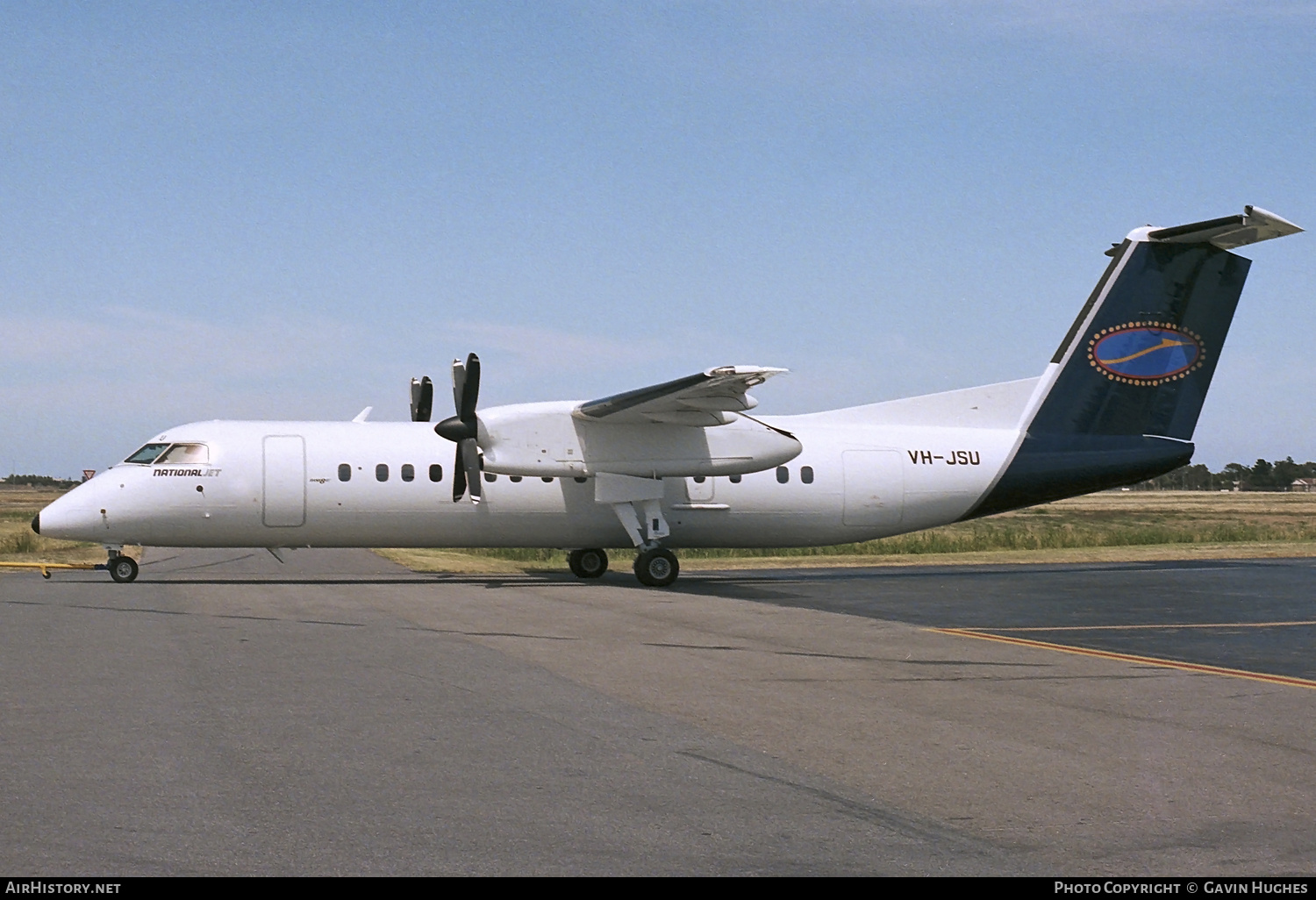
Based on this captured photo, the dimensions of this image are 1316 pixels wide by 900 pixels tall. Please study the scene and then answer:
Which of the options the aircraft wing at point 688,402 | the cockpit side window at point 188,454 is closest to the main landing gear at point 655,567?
the aircraft wing at point 688,402

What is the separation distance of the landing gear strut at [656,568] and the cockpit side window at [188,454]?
834 cm

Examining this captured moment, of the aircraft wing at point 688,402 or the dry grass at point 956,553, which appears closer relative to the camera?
the aircraft wing at point 688,402

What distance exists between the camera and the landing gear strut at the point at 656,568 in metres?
23.1

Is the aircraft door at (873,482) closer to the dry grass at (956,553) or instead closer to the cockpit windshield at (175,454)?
the dry grass at (956,553)

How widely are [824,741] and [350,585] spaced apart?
15789mm

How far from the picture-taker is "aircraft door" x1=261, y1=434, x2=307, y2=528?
2262 cm

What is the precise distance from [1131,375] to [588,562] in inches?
469

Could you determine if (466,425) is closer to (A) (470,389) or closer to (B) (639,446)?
(A) (470,389)

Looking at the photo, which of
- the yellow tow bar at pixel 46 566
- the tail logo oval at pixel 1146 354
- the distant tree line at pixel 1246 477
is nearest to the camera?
the yellow tow bar at pixel 46 566

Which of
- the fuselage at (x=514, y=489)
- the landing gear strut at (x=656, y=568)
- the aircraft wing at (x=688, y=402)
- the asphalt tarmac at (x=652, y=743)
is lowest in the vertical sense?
the asphalt tarmac at (x=652, y=743)
